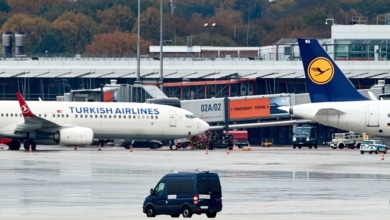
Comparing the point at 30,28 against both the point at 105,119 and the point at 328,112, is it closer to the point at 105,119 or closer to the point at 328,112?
the point at 105,119

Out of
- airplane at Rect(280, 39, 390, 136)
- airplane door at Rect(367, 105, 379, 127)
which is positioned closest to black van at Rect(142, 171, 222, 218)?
airplane at Rect(280, 39, 390, 136)

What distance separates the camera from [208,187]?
36.0 meters

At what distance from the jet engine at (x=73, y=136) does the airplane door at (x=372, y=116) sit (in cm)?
1810

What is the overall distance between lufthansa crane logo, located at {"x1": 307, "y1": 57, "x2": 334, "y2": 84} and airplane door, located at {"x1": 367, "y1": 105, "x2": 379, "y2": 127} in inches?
113

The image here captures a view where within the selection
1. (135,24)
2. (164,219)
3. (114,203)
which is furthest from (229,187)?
(135,24)

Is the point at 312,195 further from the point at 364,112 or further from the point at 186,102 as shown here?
the point at 186,102

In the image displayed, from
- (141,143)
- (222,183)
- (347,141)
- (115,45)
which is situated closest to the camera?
(222,183)

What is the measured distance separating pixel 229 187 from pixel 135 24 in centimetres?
12284

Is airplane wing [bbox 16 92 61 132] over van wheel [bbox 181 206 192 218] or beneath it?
over

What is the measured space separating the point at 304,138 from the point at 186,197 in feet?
183

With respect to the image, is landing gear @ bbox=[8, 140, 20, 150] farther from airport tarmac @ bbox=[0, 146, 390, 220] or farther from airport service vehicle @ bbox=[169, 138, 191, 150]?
airport service vehicle @ bbox=[169, 138, 191, 150]

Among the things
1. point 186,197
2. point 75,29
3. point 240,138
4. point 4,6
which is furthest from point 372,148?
point 4,6

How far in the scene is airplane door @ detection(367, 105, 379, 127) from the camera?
67.4m

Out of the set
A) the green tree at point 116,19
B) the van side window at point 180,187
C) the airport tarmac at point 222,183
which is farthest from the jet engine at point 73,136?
the green tree at point 116,19
